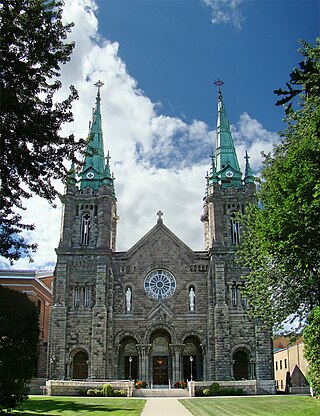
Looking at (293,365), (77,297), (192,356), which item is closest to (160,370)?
(192,356)

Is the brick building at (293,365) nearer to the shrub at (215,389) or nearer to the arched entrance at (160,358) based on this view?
the arched entrance at (160,358)

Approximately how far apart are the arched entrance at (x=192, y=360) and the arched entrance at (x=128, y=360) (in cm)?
474

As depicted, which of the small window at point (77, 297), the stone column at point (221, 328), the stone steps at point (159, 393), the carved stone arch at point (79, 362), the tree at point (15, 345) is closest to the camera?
the tree at point (15, 345)

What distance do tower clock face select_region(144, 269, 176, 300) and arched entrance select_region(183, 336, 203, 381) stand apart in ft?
16.0

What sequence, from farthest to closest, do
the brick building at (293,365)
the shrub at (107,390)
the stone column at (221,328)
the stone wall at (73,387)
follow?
the brick building at (293,365) → the stone column at (221,328) → the stone wall at (73,387) → the shrub at (107,390)

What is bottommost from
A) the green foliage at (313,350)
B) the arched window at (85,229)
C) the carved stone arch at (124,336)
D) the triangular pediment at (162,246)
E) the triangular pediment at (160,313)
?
the green foliage at (313,350)

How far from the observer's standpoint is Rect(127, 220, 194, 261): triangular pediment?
161 feet

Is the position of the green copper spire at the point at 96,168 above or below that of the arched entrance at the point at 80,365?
above

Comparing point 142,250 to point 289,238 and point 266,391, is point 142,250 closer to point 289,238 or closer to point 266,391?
point 266,391

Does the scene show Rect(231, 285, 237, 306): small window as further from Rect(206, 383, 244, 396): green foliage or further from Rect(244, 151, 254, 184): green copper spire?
Answer: Rect(244, 151, 254, 184): green copper spire

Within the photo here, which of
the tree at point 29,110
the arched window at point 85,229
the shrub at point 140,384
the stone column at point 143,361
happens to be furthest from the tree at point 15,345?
the arched window at point 85,229

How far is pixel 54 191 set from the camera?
16.8 m

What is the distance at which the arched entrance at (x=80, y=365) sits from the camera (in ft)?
149

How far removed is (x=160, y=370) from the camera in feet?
153
